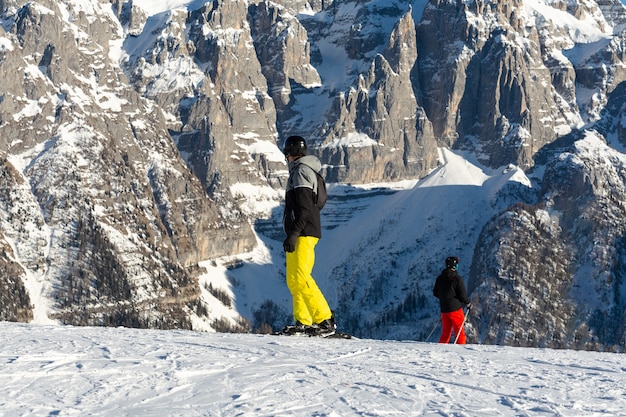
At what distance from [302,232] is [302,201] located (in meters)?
0.69

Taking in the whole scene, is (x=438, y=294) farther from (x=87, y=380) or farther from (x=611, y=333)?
(x=611, y=333)

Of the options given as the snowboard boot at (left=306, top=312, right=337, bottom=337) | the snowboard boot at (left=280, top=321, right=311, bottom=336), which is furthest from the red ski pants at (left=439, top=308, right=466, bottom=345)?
the snowboard boot at (left=280, top=321, right=311, bottom=336)

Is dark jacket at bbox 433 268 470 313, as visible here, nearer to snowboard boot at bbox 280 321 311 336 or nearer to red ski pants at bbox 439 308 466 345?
red ski pants at bbox 439 308 466 345

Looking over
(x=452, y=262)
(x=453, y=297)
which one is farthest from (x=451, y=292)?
(x=452, y=262)

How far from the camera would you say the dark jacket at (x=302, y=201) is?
2348cm

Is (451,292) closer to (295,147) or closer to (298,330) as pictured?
A: (298,330)

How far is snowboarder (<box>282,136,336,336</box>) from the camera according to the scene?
23.5 metres

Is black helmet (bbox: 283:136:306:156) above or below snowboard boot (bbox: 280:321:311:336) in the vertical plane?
above

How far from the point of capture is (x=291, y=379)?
16781mm

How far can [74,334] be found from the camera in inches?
891

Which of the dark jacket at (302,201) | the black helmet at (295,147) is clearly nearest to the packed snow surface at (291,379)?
the dark jacket at (302,201)

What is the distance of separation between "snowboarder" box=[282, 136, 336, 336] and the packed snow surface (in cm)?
227

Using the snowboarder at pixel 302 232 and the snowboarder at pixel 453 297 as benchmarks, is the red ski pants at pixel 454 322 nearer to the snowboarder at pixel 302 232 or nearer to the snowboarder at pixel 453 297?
the snowboarder at pixel 453 297

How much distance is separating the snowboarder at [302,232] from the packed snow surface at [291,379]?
2.27 m
